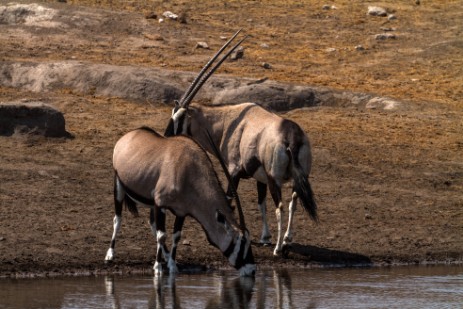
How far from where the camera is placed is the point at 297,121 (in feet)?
55.0

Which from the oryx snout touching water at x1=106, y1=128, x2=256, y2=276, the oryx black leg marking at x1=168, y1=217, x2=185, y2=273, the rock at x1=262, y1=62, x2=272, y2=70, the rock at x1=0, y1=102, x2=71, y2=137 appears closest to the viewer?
the oryx snout touching water at x1=106, y1=128, x2=256, y2=276

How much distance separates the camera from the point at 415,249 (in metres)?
12.2

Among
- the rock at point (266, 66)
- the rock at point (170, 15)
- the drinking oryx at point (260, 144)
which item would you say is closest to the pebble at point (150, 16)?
the rock at point (170, 15)

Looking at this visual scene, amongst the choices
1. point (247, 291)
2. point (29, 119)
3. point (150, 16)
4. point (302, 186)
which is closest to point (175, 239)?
point (247, 291)

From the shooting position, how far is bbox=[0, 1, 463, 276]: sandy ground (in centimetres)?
1167

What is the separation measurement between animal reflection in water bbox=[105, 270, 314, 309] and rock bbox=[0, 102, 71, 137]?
16.0ft

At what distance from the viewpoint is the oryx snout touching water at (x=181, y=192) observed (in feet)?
31.9

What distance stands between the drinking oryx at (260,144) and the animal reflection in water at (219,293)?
1.20 m

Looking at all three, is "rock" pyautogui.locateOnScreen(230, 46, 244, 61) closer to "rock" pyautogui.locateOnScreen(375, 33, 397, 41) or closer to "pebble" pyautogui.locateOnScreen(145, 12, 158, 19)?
"pebble" pyautogui.locateOnScreen(145, 12, 158, 19)

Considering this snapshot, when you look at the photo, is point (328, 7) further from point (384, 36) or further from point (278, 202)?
point (278, 202)

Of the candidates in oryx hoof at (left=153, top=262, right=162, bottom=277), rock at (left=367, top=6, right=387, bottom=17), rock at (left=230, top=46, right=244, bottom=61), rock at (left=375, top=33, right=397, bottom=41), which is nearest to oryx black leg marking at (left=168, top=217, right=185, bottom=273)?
oryx hoof at (left=153, top=262, right=162, bottom=277)

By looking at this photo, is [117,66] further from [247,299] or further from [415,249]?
[247,299]

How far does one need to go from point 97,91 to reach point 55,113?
2651 millimetres

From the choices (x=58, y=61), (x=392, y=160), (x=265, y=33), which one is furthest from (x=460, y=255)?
(x=265, y=33)
